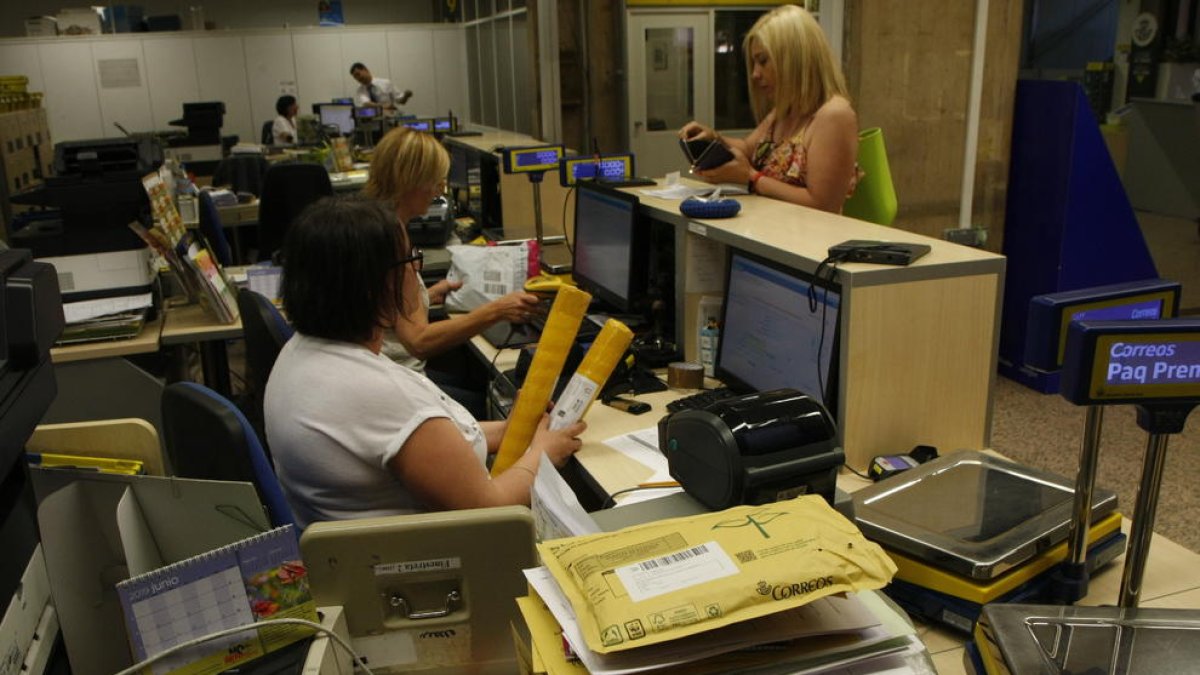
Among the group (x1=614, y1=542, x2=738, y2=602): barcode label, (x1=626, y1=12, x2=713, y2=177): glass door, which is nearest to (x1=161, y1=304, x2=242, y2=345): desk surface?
(x1=614, y1=542, x2=738, y2=602): barcode label

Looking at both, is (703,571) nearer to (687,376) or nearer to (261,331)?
(687,376)

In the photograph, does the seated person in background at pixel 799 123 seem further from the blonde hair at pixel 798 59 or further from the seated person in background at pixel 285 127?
the seated person in background at pixel 285 127

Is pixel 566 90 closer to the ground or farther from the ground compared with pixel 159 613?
farther from the ground

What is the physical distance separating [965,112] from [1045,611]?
11.2 feet

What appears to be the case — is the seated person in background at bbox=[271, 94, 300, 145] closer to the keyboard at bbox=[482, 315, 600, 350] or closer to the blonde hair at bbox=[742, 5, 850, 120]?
the keyboard at bbox=[482, 315, 600, 350]

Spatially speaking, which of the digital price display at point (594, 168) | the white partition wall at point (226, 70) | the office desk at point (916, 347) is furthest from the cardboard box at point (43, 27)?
the office desk at point (916, 347)

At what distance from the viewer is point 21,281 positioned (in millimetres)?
1072

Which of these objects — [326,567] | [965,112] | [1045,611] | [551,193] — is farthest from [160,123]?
[1045,611]

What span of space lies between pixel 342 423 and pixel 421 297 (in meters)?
1.14

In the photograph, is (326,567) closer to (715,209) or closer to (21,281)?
(21,281)

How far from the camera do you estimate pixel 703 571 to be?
944 mm

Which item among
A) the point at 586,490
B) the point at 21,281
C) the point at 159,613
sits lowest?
the point at 586,490

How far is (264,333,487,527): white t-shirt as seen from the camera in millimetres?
1551

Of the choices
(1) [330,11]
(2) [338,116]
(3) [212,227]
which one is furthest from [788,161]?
(1) [330,11]
